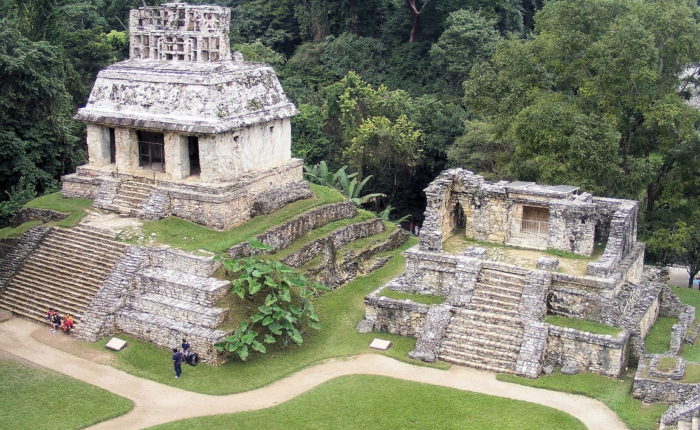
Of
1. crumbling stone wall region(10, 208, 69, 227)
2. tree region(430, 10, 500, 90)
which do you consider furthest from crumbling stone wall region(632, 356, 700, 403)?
tree region(430, 10, 500, 90)

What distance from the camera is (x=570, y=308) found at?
70.6 ft

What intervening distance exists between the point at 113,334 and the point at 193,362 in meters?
2.89

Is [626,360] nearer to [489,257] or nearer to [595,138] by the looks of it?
[489,257]

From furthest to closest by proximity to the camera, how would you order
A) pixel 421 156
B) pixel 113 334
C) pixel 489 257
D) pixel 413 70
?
pixel 413 70 → pixel 421 156 → pixel 489 257 → pixel 113 334

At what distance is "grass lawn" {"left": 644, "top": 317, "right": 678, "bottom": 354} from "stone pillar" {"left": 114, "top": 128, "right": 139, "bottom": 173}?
16313 millimetres

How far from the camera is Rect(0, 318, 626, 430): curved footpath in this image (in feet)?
59.8

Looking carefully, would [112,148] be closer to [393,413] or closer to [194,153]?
[194,153]

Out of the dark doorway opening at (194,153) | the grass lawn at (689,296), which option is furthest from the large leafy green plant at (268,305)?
the grass lawn at (689,296)

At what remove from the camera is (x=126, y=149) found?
26531 mm

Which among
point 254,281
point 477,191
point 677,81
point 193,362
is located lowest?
point 193,362

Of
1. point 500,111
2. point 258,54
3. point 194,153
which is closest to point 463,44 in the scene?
point 258,54

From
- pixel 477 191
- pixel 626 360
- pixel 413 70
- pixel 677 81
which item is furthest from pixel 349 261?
pixel 413 70

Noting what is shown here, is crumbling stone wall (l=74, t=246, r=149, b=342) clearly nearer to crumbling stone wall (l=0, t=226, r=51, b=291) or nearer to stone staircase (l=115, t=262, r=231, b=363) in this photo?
stone staircase (l=115, t=262, r=231, b=363)

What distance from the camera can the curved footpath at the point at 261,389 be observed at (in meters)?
18.2
